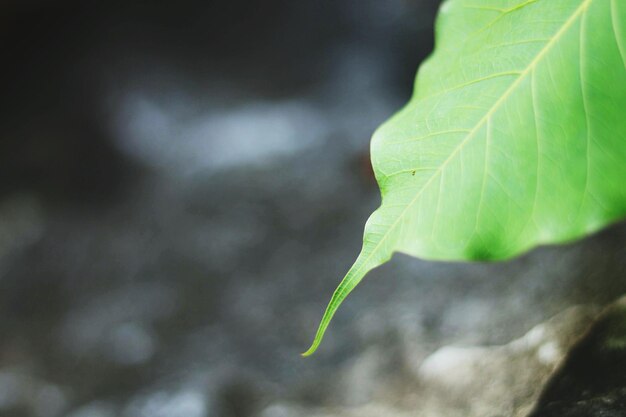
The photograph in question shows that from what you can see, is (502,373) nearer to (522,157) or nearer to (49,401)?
(522,157)

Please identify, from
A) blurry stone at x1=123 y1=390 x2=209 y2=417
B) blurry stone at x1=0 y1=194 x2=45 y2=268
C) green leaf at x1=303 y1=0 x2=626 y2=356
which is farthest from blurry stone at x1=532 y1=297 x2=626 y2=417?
blurry stone at x1=0 y1=194 x2=45 y2=268

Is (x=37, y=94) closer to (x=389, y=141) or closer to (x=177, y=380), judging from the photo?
(x=177, y=380)

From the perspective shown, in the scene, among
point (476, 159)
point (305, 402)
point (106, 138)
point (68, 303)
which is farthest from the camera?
point (106, 138)

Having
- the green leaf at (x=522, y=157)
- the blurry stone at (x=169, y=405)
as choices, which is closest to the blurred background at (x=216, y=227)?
the blurry stone at (x=169, y=405)

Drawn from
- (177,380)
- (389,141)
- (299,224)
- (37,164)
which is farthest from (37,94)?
(389,141)

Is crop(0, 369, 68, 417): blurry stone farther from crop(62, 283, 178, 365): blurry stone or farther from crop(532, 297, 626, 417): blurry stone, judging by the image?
crop(532, 297, 626, 417): blurry stone

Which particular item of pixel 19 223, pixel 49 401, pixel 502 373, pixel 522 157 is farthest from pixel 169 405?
pixel 522 157
